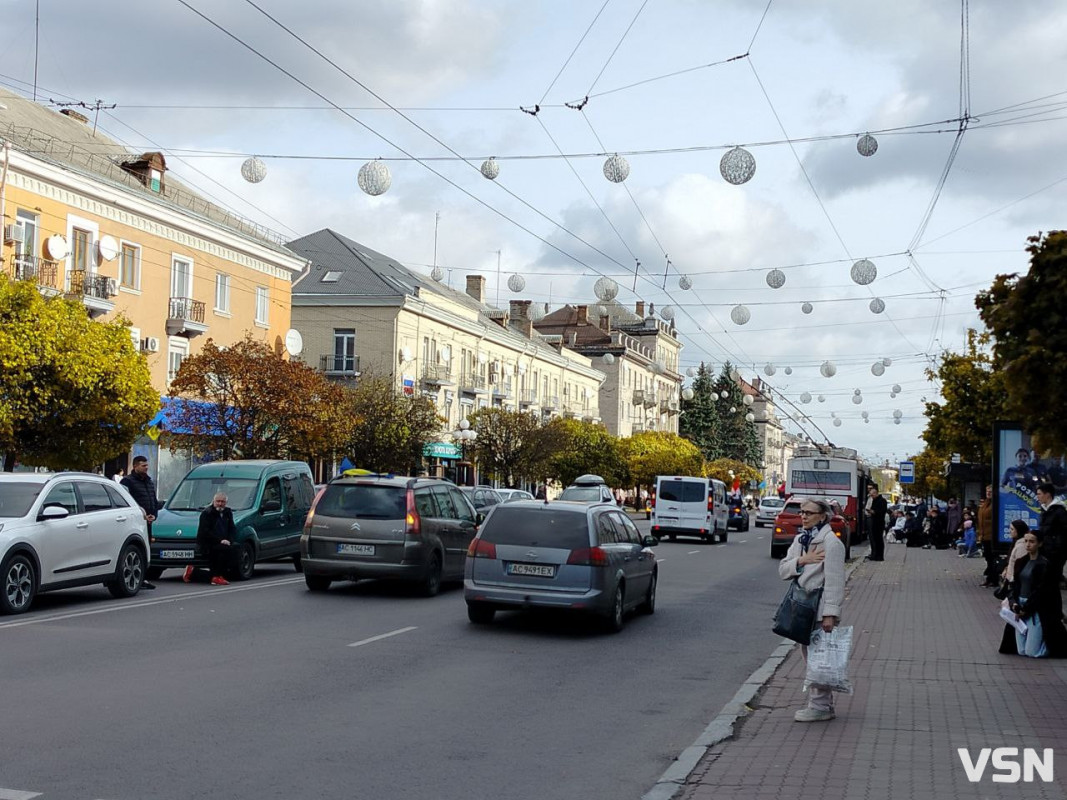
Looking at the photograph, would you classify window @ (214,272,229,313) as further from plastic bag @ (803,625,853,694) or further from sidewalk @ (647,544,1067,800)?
plastic bag @ (803,625,853,694)

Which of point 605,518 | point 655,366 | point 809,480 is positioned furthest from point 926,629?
point 655,366

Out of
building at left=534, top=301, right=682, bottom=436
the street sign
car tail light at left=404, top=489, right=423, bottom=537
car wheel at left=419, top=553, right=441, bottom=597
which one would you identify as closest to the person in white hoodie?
car tail light at left=404, top=489, right=423, bottom=537

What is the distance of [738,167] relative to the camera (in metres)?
19.6

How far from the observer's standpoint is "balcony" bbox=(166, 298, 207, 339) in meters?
41.5

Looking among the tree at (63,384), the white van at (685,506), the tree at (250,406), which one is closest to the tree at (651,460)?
the white van at (685,506)

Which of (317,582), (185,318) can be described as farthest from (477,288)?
(317,582)

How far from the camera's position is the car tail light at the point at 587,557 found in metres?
14.6

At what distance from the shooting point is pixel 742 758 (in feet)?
26.1

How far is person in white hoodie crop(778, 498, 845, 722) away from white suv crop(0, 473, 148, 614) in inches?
373

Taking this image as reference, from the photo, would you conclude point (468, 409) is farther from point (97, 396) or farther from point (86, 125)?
point (97, 396)

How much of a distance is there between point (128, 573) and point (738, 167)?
Result: 10875 millimetres

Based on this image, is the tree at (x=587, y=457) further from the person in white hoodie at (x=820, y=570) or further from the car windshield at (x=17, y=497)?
the person in white hoodie at (x=820, y=570)

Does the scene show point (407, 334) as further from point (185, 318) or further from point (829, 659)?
point (829, 659)

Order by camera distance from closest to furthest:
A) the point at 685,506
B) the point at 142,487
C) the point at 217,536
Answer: the point at 217,536 < the point at 142,487 < the point at 685,506
